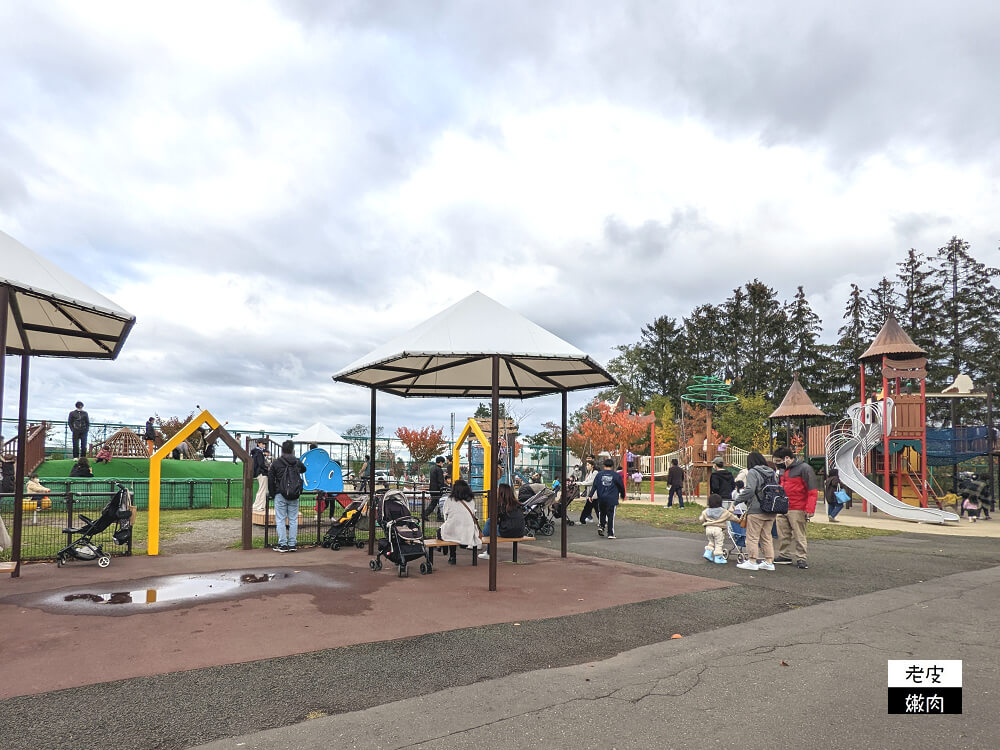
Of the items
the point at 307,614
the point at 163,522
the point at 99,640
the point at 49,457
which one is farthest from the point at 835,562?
the point at 49,457

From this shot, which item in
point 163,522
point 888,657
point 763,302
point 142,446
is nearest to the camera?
point 888,657

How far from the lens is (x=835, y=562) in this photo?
10836 millimetres

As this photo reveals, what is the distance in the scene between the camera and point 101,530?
9859mm

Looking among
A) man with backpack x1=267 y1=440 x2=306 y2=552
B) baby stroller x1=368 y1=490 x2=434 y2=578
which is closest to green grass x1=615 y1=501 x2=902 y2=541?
baby stroller x1=368 y1=490 x2=434 y2=578

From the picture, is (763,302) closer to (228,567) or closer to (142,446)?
(142,446)

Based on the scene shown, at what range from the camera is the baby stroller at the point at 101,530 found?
960 cm

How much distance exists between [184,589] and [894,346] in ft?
80.9

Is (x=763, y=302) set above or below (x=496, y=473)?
above

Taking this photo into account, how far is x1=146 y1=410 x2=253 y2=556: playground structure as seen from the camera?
10.9 meters

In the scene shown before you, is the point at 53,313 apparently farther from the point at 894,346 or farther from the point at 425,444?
the point at 425,444

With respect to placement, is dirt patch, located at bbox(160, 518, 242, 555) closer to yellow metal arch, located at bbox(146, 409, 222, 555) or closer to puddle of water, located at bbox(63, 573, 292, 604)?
yellow metal arch, located at bbox(146, 409, 222, 555)

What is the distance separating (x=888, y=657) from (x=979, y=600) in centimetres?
350

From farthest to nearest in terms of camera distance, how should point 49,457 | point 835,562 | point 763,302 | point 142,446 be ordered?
point 763,302, point 142,446, point 49,457, point 835,562

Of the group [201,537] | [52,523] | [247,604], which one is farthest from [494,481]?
[52,523]
